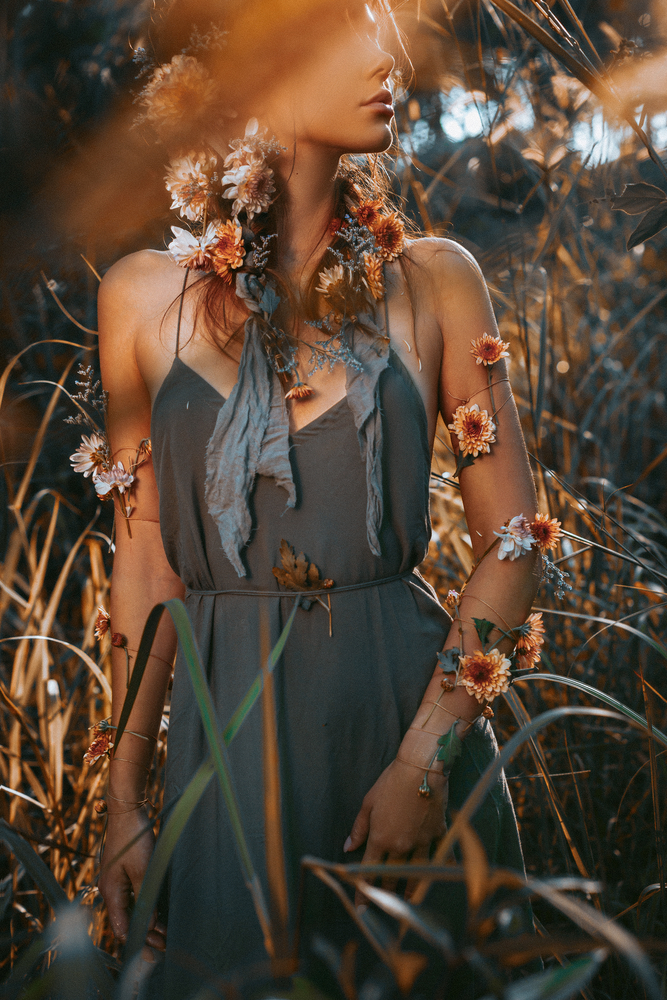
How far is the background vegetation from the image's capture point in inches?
54.3

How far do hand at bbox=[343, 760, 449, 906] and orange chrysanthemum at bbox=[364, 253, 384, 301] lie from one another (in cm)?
65

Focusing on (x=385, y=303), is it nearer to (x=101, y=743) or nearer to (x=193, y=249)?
(x=193, y=249)

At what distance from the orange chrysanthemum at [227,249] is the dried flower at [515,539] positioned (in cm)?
52

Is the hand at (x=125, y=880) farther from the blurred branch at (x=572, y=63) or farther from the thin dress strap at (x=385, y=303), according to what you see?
the blurred branch at (x=572, y=63)

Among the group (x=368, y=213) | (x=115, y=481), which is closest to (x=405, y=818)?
(x=115, y=481)

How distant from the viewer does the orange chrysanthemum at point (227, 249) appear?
100 cm

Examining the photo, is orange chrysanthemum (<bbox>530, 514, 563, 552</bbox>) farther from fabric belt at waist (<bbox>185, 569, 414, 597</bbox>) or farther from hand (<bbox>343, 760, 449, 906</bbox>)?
hand (<bbox>343, 760, 449, 906</bbox>)

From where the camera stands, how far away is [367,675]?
97cm

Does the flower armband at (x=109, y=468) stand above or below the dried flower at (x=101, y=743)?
above

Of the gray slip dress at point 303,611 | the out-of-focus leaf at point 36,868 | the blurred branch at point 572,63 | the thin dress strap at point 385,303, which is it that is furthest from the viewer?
the thin dress strap at point 385,303

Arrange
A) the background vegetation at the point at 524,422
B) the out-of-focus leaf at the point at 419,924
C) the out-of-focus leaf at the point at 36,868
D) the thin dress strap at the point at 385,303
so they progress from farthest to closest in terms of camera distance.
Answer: the background vegetation at the point at 524,422
the thin dress strap at the point at 385,303
the out-of-focus leaf at the point at 36,868
the out-of-focus leaf at the point at 419,924

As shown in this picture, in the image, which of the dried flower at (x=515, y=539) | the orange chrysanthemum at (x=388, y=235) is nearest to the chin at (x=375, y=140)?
the orange chrysanthemum at (x=388, y=235)

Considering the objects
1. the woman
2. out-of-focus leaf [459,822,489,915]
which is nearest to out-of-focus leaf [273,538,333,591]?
the woman

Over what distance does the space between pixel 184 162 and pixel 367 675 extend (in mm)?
803
